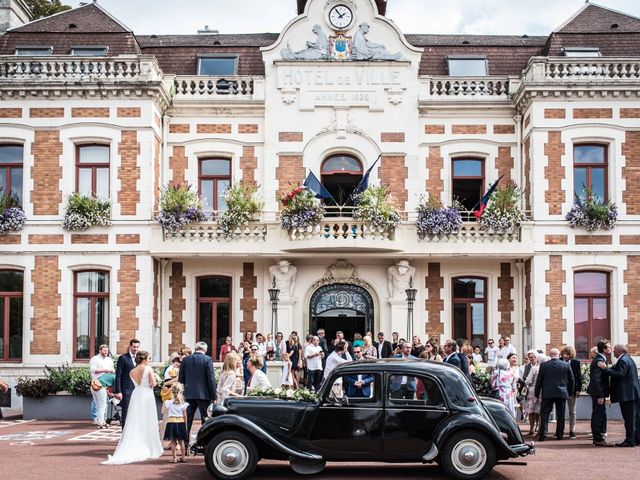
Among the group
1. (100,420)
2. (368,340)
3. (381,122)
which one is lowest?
(100,420)

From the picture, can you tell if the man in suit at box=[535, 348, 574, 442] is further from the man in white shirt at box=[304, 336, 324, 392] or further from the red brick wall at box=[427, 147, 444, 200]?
the red brick wall at box=[427, 147, 444, 200]

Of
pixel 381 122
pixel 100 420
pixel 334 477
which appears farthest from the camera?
pixel 381 122

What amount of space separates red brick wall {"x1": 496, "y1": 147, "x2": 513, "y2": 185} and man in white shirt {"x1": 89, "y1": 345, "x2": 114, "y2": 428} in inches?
483

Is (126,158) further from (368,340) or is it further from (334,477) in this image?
(334,477)

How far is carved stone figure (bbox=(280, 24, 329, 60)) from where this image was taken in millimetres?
25516

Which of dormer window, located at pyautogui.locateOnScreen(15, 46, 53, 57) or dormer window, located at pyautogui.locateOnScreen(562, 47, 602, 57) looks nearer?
dormer window, located at pyautogui.locateOnScreen(562, 47, 602, 57)

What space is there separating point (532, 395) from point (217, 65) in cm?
1459

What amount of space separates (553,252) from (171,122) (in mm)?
10989

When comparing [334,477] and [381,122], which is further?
[381,122]

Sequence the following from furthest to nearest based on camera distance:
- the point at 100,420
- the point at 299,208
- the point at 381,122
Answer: the point at 381,122 → the point at 299,208 → the point at 100,420

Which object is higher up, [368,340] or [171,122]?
[171,122]

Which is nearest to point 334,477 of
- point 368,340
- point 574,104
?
point 368,340

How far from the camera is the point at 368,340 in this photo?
1970 centimetres

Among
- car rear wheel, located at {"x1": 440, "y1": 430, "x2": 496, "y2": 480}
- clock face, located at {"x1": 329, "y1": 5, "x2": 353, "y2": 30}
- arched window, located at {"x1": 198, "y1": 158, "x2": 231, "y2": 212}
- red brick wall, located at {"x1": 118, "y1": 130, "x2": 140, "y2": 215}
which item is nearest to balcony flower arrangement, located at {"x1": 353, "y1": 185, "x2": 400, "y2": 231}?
arched window, located at {"x1": 198, "y1": 158, "x2": 231, "y2": 212}
